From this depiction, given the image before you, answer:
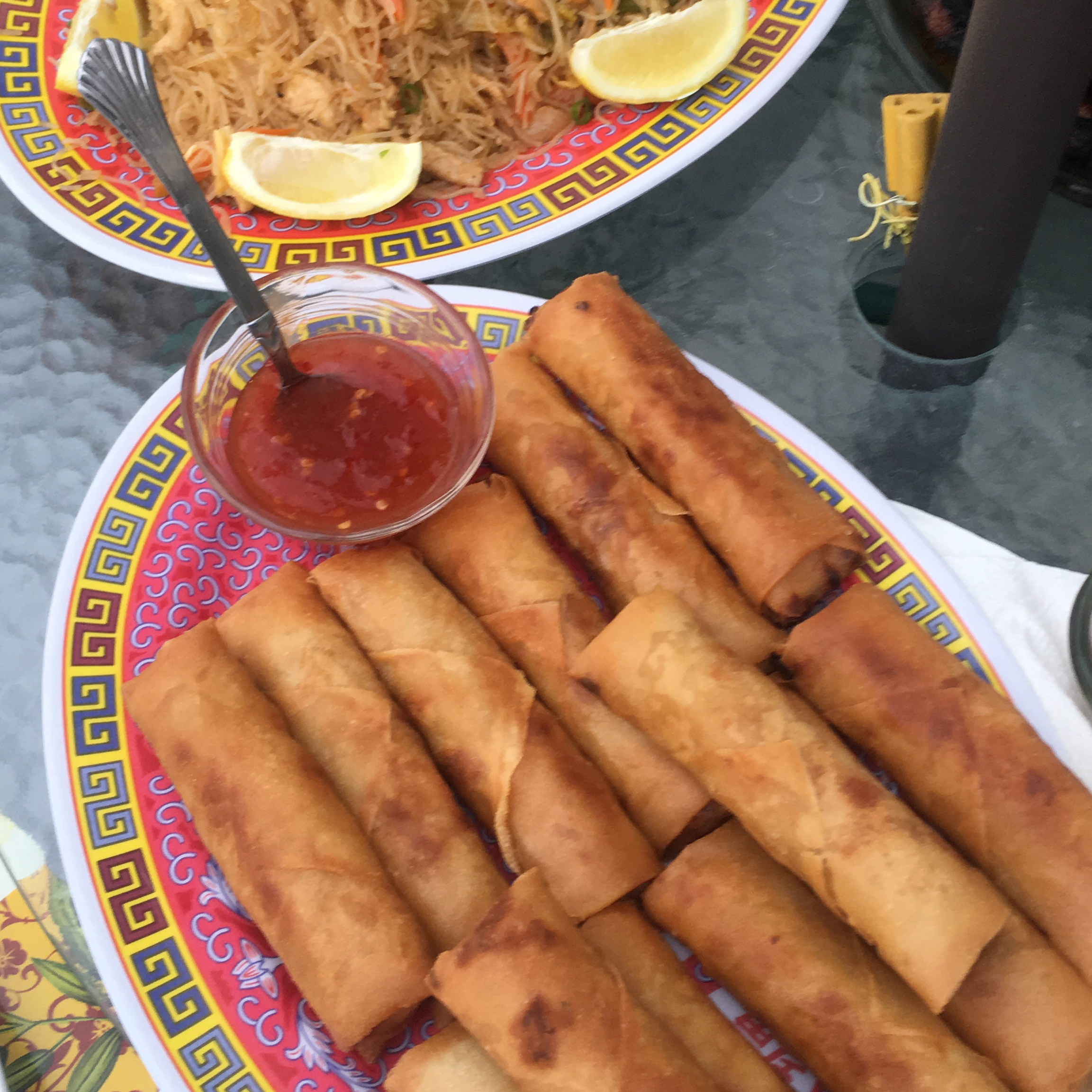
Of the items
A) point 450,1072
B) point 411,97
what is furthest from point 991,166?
point 450,1072

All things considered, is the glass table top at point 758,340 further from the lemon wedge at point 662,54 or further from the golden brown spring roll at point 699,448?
the golden brown spring roll at point 699,448

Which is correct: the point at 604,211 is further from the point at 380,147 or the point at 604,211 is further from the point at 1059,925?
the point at 1059,925

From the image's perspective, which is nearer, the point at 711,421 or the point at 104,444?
the point at 711,421

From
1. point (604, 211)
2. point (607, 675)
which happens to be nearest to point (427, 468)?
point (607, 675)

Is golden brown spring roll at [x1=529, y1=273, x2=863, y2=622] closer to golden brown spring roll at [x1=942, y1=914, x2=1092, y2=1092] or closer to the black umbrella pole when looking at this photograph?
the black umbrella pole

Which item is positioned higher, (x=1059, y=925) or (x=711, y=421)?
(x=711, y=421)

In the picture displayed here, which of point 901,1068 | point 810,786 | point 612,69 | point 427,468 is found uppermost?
point 612,69

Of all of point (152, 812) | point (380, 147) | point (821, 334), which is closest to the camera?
point (152, 812)

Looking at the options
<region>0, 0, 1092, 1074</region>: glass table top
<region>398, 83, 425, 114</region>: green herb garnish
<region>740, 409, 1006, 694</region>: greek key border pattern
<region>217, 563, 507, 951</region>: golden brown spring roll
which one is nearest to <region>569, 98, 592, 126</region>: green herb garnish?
<region>0, 0, 1092, 1074</region>: glass table top
